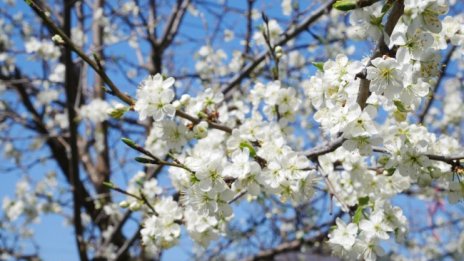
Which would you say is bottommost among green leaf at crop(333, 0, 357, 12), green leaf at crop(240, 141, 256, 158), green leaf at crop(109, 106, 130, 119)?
green leaf at crop(240, 141, 256, 158)

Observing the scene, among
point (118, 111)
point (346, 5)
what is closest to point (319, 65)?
point (346, 5)

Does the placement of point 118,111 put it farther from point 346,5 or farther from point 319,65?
point 346,5

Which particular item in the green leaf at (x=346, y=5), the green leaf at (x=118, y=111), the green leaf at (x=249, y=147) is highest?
the green leaf at (x=118, y=111)

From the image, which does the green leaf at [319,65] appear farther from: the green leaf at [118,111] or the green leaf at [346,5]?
the green leaf at [118,111]

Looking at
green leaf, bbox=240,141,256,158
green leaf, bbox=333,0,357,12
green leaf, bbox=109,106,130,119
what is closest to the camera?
green leaf, bbox=333,0,357,12

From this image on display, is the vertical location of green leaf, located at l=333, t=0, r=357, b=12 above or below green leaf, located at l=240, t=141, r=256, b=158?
above

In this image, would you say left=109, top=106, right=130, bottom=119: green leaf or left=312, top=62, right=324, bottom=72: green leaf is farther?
left=109, top=106, right=130, bottom=119: green leaf

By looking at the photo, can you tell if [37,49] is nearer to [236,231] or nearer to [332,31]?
[236,231]

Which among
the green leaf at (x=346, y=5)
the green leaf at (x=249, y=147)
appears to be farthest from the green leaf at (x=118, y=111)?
the green leaf at (x=346, y=5)

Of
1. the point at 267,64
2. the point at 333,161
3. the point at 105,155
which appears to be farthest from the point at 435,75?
the point at 105,155

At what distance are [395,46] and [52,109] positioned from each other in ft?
16.7

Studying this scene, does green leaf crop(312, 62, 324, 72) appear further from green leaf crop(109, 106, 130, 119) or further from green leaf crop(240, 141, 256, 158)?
green leaf crop(109, 106, 130, 119)

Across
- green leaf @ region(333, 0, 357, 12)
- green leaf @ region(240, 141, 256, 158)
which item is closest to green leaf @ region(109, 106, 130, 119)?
green leaf @ region(240, 141, 256, 158)

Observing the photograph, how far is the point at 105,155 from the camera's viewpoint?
5637 millimetres
